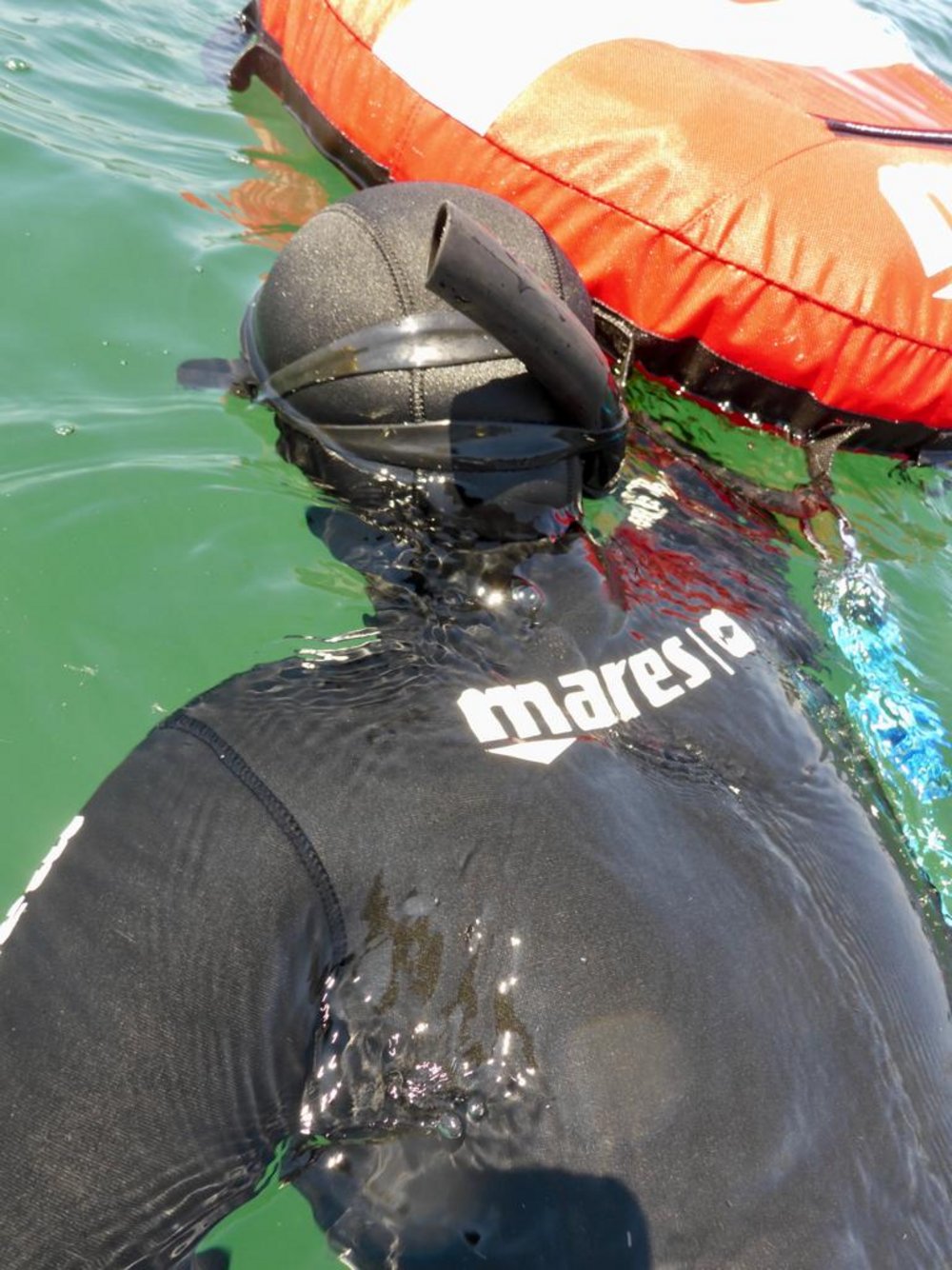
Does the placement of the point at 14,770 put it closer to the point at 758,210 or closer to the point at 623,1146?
the point at 623,1146

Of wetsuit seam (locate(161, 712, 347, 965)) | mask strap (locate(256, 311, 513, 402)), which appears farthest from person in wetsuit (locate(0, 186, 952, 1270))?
mask strap (locate(256, 311, 513, 402))

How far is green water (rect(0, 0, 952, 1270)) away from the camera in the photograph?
112 inches

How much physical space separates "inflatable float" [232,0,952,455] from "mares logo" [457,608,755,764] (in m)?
2.05

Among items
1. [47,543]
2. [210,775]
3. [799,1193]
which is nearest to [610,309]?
[47,543]

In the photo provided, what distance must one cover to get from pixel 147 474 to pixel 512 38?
207cm

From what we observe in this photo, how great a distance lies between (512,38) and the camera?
4.14 metres

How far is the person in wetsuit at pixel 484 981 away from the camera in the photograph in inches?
58.9

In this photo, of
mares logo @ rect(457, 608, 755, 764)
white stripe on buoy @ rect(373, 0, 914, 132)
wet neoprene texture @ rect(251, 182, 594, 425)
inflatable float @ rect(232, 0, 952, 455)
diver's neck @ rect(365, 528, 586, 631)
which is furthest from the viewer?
white stripe on buoy @ rect(373, 0, 914, 132)

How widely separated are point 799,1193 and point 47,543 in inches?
95.2

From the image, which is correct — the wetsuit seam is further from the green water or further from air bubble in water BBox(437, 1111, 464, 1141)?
the green water

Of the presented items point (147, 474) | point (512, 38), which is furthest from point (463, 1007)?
point (512, 38)

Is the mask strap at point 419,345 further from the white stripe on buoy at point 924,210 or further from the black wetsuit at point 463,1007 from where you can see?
the white stripe on buoy at point 924,210

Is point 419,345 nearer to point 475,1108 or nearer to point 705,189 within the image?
point 475,1108

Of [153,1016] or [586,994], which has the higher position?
[586,994]
